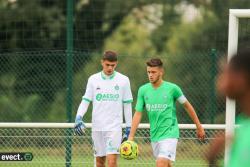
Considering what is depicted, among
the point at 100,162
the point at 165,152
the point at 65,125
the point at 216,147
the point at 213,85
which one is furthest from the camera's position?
the point at 213,85

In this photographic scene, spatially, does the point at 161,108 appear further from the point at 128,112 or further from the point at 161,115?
the point at 128,112

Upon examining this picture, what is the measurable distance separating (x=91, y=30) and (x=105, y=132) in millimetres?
5417

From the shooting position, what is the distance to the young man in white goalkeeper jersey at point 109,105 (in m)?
9.59

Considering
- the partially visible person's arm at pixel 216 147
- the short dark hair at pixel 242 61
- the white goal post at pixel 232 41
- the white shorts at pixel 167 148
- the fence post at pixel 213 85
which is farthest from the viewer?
the fence post at pixel 213 85

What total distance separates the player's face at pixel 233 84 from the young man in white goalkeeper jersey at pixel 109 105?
607cm

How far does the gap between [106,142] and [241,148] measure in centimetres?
638

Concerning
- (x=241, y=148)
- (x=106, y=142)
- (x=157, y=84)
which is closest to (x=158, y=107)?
(x=157, y=84)

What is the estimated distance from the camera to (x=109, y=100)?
959cm

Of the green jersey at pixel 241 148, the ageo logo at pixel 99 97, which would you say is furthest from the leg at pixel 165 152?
the green jersey at pixel 241 148

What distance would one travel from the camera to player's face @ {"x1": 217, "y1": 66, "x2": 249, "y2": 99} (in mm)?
3393

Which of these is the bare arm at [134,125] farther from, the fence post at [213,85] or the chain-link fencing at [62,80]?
the fence post at [213,85]

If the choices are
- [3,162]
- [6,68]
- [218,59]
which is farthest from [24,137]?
[218,59]

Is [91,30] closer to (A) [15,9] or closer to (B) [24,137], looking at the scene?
(A) [15,9]

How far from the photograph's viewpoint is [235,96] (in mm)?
3439
